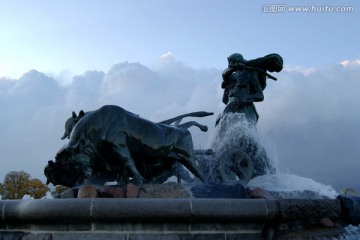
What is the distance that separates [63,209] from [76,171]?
1.52 meters

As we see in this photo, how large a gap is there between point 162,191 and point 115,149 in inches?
36.1

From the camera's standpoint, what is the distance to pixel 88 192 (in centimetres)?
516

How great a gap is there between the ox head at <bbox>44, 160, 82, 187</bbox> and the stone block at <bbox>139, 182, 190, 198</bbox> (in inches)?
42.2

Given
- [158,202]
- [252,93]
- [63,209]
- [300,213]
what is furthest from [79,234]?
[252,93]

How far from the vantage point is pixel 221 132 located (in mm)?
8500

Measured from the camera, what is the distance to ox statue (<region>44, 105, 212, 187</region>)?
5.84 metres

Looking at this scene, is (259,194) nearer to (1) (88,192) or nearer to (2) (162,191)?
(2) (162,191)

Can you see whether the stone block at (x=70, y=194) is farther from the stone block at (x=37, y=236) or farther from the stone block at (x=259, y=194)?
the stone block at (x=259, y=194)

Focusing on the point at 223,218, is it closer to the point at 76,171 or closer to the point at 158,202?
the point at 158,202

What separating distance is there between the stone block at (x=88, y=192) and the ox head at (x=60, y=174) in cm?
75

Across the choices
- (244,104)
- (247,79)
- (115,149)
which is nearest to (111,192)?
(115,149)

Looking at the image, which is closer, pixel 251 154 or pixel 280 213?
pixel 280 213

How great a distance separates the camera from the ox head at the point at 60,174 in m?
5.90

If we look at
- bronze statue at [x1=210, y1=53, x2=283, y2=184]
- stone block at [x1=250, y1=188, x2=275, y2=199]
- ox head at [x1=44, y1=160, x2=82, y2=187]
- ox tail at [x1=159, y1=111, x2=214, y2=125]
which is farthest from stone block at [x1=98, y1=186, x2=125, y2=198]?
bronze statue at [x1=210, y1=53, x2=283, y2=184]
